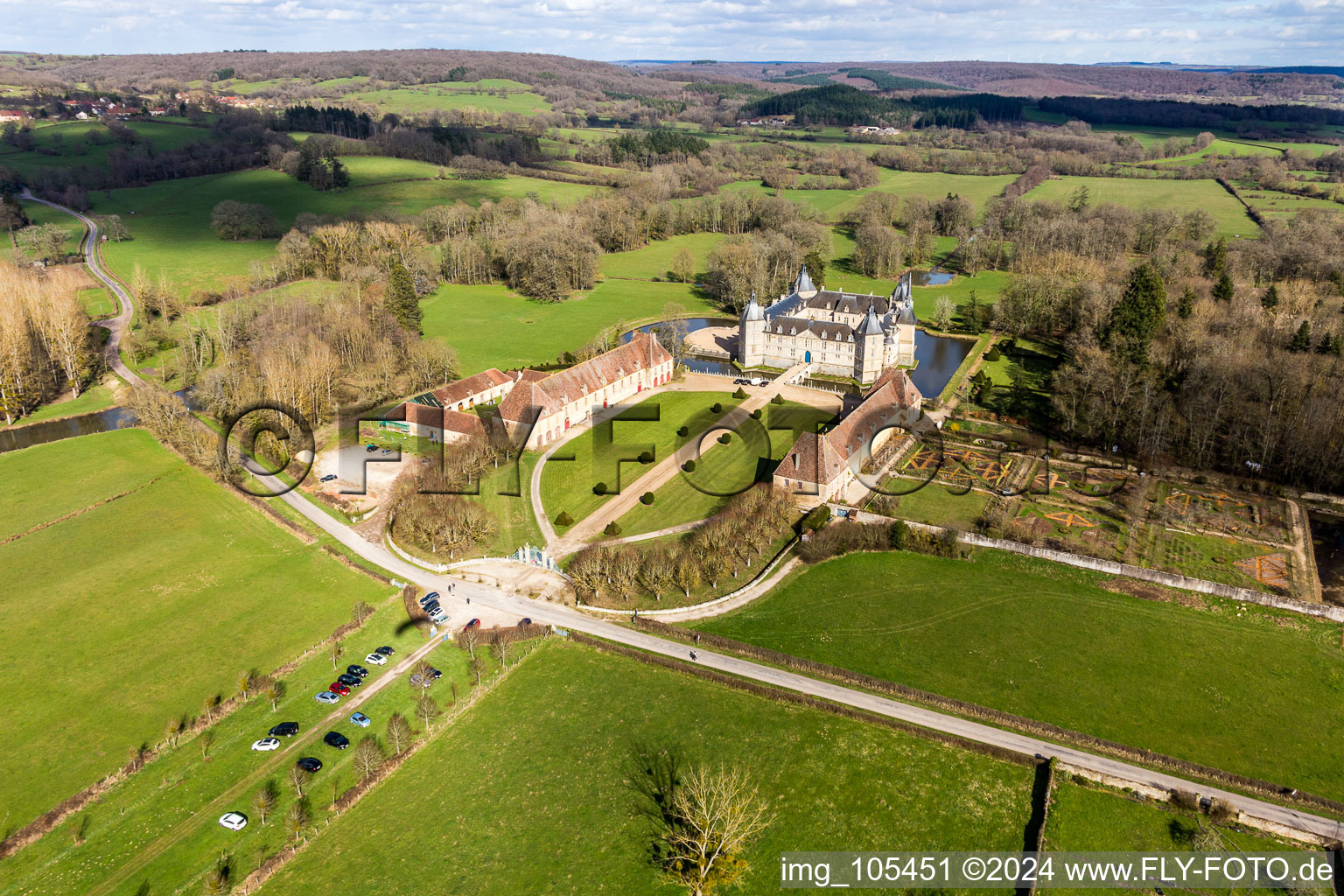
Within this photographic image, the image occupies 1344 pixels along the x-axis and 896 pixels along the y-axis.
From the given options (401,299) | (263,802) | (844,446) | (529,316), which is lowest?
(263,802)

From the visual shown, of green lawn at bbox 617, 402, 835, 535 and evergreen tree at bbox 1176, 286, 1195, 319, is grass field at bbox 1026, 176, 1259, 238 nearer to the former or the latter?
evergreen tree at bbox 1176, 286, 1195, 319

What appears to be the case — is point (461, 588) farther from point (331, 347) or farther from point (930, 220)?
point (930, 220)

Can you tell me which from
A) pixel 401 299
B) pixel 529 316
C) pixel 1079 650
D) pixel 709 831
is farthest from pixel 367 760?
pixel 529 316

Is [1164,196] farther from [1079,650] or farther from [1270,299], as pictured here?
[1079,650]

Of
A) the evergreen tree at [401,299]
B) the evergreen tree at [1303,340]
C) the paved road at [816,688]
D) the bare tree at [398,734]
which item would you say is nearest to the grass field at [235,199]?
the evergreen tree at [401,299]

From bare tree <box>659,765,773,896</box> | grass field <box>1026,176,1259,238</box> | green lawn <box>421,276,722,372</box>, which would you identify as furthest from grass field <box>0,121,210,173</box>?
grass field <box>1026,176,1259,238</box>

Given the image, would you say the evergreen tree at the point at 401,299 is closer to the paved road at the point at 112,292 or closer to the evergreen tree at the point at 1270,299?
the paved road at the point at 112,292

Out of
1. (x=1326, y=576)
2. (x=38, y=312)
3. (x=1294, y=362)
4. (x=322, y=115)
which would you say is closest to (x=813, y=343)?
(x=1294, y=362)
